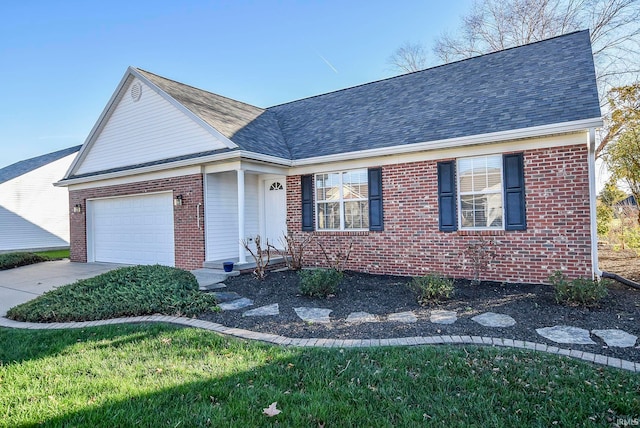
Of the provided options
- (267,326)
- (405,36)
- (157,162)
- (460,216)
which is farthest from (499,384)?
(405,36)

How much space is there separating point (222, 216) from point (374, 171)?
4.33 meters

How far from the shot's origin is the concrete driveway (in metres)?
7.62

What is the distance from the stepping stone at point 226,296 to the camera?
Answer: 6.57 meters

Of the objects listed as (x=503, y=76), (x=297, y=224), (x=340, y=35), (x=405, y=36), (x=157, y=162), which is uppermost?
(x=405, y=36)

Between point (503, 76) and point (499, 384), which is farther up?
point (503, 76)

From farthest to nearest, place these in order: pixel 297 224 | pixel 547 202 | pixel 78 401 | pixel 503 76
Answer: pixel 297 224 → pixel 503 76 → pixel 547 202 → pixel 78 401

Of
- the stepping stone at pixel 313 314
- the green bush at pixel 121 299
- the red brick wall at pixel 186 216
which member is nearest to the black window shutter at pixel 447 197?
the stepping stone at pixel 313 314

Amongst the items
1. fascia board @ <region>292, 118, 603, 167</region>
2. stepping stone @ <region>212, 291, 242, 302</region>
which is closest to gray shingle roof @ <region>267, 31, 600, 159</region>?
fascia board @ <region>292, 118, 603, 167</region>

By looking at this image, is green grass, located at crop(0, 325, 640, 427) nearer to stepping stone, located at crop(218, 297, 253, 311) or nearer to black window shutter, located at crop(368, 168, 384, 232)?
stepping stone, located at crop(218, 297, 253, 311)

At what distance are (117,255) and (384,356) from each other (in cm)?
1118

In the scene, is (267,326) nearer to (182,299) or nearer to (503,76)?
(182,299)

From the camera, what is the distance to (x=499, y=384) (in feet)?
10.3

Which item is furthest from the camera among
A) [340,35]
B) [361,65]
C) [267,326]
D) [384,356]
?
[361,65]

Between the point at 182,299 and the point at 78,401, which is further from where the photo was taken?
the point at 182,299
